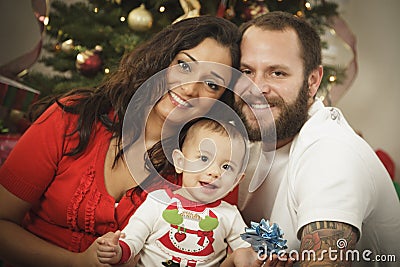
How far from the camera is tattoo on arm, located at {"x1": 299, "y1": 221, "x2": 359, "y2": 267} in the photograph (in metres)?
0.98

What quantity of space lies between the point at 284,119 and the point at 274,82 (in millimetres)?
78

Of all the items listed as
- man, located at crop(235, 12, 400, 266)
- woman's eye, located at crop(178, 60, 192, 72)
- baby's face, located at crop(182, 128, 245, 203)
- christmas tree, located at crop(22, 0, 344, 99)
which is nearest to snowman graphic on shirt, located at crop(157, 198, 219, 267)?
baby's face, located at crop(182, 128, 245, 203)

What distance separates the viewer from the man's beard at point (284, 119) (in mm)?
1137

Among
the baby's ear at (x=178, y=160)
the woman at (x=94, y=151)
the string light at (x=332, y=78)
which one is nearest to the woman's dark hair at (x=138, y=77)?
the woman at (x=94, y=151)

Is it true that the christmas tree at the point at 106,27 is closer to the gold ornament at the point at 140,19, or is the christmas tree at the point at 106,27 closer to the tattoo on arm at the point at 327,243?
the gold ornament at the point at 140,19

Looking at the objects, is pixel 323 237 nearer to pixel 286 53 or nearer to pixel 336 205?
pixel 336 205

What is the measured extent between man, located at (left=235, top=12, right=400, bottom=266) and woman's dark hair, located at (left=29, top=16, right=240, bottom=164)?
0.18ft

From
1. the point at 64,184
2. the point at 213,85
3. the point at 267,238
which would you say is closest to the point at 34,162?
the point at 64,184

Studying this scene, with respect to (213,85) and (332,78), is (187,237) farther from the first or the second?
(332,78)

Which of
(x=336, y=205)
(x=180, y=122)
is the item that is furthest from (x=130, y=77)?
(x=336, y=205)

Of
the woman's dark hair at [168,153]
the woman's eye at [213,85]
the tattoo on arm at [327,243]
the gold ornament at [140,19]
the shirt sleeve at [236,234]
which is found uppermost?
the gold ornament at [140,19]

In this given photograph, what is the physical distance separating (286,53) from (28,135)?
0.56 metres

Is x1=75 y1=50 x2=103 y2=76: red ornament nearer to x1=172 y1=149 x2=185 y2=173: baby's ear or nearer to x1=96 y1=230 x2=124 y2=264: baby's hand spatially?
x1=172 y1=149 x2=185 y2=173: baby's ear

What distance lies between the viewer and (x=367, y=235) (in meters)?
1.13
